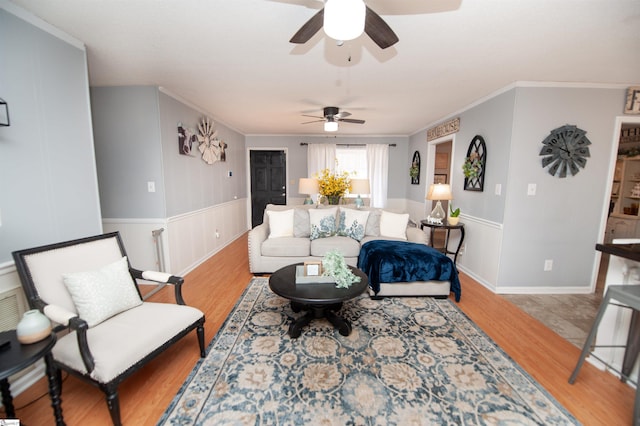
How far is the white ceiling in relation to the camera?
1.60 meters

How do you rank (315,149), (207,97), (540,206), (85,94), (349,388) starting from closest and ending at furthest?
1. (349,388)
2. (85,94)
3. (540,206)
4. (207,97)
5. (315,149)

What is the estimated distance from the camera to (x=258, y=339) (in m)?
2.10

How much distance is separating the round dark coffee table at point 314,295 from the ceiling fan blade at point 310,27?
1.75 meters

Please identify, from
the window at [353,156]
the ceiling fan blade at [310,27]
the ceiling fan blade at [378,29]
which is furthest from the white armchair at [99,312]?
the window at [353,156]

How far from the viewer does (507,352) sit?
1.98 meters

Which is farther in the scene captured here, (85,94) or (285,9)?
(85,94)

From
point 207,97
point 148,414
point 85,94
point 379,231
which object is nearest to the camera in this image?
point 148,414

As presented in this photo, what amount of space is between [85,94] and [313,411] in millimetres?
2872

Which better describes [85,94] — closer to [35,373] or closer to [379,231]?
[35,373]

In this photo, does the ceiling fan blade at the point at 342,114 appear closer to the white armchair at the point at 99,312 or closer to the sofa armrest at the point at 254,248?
the sofa armrest at the point at 254,248

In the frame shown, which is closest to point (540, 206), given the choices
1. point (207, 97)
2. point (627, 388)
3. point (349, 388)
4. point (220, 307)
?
point (627, 388)

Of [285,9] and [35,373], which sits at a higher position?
[285,9]

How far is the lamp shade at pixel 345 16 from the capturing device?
1143 millimetres

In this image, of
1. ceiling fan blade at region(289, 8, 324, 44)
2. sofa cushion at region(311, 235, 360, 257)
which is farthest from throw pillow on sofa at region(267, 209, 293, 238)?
ceiling fan blade at region(289, 8, 324, 44)
